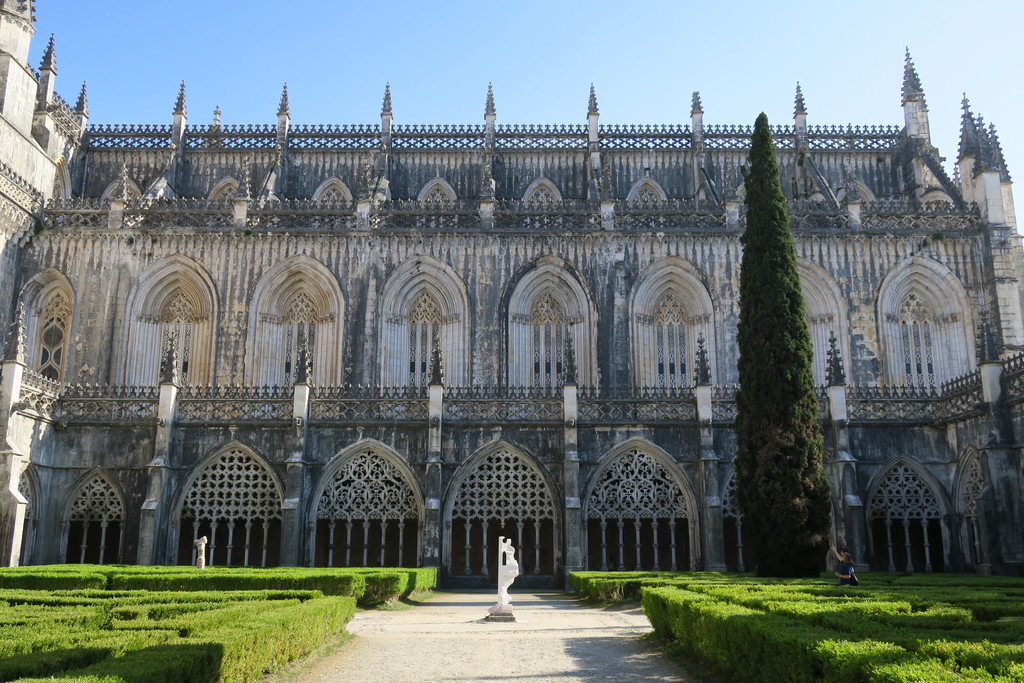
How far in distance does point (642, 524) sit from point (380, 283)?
1344 cm

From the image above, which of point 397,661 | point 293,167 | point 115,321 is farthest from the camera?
point 293,167

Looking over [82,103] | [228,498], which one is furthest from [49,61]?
[228,498]

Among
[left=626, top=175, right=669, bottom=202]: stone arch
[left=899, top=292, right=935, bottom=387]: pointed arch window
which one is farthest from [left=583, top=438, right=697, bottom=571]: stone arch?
[left=626, top=175, right=669, bottom=202]: stone arch

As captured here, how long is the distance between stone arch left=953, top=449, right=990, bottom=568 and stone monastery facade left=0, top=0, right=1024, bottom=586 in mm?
94

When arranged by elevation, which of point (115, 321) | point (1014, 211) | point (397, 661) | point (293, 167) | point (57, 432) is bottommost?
point (397, 661)

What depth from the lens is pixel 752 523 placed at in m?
21.8

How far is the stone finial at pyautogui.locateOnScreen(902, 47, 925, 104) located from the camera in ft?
135

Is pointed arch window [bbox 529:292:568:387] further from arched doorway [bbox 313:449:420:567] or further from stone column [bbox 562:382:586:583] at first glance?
arched doorway [bbox 313:449:420:567]

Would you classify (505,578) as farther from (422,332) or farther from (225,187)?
(225,187)

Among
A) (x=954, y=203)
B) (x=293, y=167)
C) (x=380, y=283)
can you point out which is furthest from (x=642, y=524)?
(x=293, y=167)

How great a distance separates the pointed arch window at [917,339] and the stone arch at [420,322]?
1674cm

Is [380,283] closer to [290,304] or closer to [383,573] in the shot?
[290,304]

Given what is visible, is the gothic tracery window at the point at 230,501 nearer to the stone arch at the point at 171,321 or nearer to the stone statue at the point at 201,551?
the stone statue at the point at 201,551

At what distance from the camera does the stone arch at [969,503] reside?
24.8 meters
